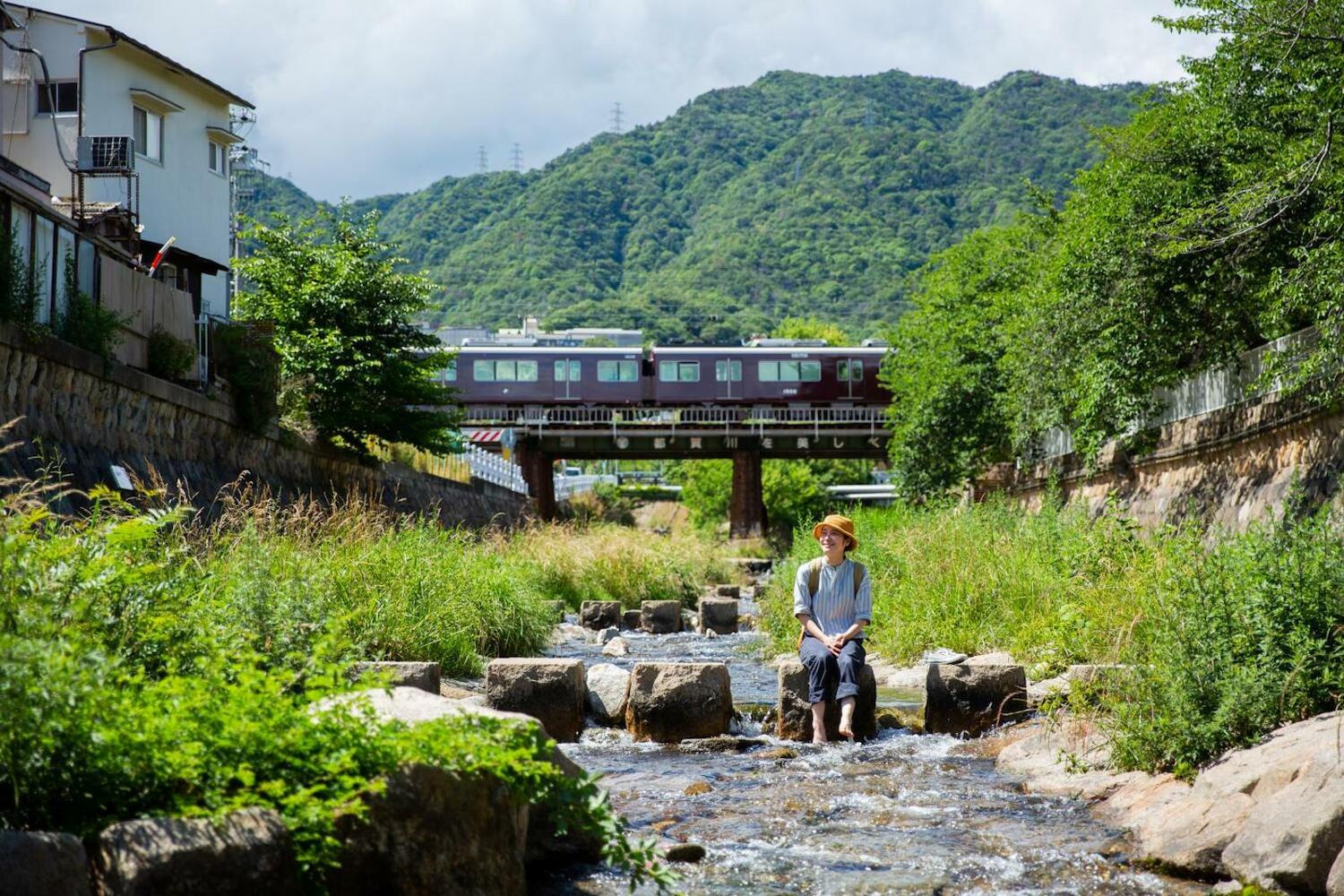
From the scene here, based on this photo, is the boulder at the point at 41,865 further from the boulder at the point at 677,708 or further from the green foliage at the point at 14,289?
the green foliage at the point at 14,289

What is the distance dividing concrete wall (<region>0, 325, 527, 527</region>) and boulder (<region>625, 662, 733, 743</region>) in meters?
4.20

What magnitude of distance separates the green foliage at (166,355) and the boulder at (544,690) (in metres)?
10.1

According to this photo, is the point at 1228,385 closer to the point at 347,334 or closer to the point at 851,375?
the point at 347,334

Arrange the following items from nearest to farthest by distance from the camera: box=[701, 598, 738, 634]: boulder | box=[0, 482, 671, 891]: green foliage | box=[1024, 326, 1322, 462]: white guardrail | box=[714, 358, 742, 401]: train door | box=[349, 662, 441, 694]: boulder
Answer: box=[0, 482, 671, 891]: green foliage → box=[349, 662, 441, 694]: boulder → box=[1024, 326, 1322, 462]: white guardrail → box=[701, 598, 738, 634]: boulder → box=[714, 358, 742, 401]: train door

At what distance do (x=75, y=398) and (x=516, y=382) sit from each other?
115ft

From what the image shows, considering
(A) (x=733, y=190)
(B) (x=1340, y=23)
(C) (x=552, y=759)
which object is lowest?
(C) (x=552, y=759)

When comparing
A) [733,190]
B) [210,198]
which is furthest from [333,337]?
[733,190]

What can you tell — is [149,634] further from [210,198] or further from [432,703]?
[210,198]

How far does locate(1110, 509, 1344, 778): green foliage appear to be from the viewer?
6.42 meters

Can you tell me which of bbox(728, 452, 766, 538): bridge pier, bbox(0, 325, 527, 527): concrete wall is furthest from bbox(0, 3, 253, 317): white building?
bbox(728, 452, 766, 538): bridge pier

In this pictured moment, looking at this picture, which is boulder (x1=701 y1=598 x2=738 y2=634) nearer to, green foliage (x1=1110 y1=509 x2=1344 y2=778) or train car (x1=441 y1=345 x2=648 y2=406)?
green foliage (x1=1110 y1=509 x2=1344 y2=778)

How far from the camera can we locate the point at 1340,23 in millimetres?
13414

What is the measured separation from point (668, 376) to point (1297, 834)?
44.0 metres

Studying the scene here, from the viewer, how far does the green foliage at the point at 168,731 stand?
3.98 meters
